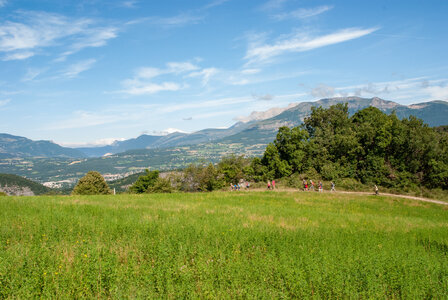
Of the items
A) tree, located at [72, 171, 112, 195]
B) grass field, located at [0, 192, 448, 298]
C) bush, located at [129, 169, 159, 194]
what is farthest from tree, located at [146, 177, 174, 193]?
grass field, located at [0, 192, 448, 298]

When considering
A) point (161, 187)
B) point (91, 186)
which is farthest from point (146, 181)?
point (91, 186)

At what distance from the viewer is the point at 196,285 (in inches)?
222

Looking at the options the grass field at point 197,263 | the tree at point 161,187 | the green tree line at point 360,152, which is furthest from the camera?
the tree at point 161,187

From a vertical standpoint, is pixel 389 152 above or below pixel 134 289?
below

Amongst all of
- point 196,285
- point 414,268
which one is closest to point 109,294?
point 196,285

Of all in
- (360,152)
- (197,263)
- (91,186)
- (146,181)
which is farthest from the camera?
(146,181)

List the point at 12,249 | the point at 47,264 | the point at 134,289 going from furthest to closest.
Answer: the point at 12,249, the point at 47,264, the point at 134,289

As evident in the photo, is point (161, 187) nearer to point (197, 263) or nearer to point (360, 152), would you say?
point (360, 152)

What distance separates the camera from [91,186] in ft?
214

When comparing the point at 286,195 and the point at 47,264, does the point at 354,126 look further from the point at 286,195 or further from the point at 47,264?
the point at 47,264

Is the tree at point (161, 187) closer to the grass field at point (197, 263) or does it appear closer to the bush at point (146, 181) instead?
the bush at point (146, 181)

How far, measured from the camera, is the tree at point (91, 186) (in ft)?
213

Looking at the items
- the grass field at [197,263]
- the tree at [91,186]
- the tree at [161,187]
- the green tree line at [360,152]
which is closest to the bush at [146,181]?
the tree at [161,187]

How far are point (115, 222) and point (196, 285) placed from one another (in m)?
6.06
